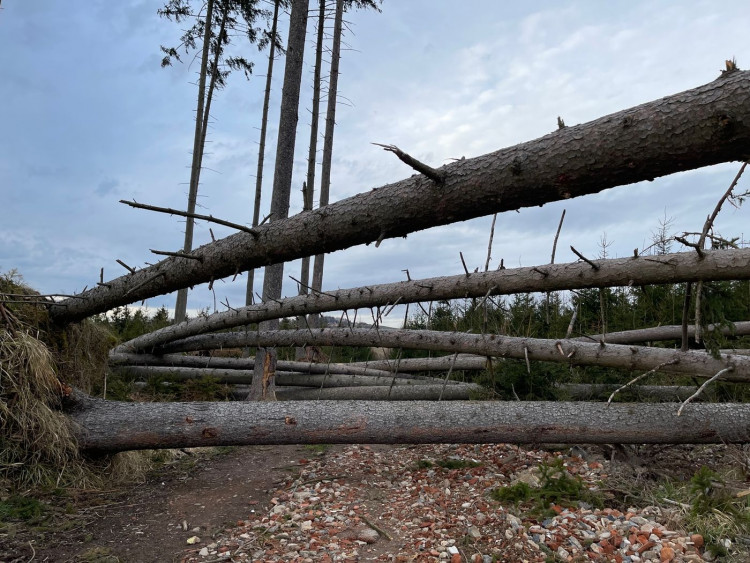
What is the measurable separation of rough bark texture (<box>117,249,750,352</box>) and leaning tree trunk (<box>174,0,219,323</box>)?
7.34 metres

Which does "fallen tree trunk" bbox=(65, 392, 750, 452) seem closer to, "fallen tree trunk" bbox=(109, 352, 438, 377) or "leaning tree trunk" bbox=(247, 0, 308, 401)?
"leaning tree trunk" bbox=(247, 0, 308, 401)

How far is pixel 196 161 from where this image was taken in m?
15.8

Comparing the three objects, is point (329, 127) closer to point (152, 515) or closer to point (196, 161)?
point (196, 161)

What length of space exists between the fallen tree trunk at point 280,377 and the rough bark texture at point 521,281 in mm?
1948

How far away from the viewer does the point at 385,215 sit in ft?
11.7

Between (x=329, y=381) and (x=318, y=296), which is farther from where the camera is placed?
(x=329, y=381)

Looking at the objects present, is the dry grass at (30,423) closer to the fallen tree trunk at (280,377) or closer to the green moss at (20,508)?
the green moss at (20,508)

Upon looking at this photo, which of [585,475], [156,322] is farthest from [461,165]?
[156,322]

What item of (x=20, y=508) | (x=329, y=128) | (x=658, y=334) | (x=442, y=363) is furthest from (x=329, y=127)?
(x=20, y=508)

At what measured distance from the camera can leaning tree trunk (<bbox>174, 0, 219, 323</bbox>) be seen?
1525cm

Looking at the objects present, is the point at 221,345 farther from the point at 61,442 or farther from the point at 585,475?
the point at 585,475

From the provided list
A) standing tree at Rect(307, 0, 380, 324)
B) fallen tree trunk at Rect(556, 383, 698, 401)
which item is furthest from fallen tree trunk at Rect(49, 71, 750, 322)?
standing tree at Rect(307, 0, 380, 324)

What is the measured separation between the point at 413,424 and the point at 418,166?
10.6 ft

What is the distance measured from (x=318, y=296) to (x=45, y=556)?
423cm
